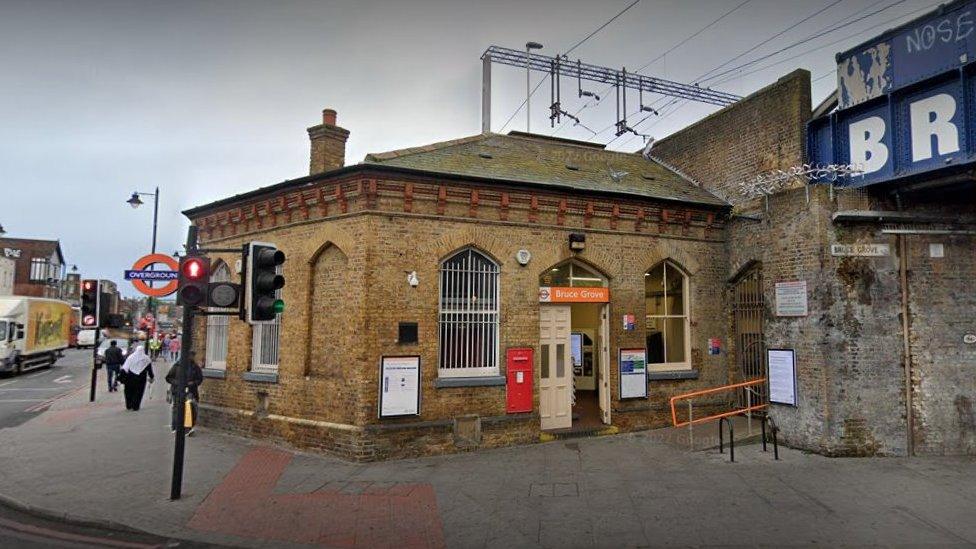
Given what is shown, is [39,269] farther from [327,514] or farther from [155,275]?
[327,514]

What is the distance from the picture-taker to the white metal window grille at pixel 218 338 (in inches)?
509

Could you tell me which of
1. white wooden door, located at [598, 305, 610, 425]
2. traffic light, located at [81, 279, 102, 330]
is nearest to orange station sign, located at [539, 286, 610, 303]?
white wooden door, located at [598, 305, 610, 425]

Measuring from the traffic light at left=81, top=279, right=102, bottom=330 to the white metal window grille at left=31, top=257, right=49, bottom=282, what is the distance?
6149 cm

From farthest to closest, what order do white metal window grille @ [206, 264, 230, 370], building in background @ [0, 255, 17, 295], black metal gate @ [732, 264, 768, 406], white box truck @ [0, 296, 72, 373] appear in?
building in background @ [0, 255, 17, 295] < white box truck @ [0, 296, 72, 373] < white metal window grille @ [206, 264, 230, 370] < black metal gate @ [732, 264, 768, 406]

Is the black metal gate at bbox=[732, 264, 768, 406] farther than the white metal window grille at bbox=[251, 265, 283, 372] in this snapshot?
Yes

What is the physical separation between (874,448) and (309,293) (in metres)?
10.9

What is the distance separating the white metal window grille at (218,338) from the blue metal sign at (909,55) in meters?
13.9

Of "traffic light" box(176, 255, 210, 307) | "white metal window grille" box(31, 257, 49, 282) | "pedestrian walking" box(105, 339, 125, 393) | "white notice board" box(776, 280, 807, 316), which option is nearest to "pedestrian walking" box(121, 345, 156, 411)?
"pedestrian walking" box(105, 339, 125, 393)

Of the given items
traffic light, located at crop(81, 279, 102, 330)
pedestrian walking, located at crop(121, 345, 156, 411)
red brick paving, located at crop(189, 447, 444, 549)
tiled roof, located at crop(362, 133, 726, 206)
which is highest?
tiled roof, located at crop(362, 133, 726, 206)

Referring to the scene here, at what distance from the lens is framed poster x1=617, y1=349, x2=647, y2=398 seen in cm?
1180

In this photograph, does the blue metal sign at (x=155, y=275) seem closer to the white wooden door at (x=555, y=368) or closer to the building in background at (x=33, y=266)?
the white wooden door at (x=555, y=368)

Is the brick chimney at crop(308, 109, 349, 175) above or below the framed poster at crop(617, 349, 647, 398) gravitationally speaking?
above

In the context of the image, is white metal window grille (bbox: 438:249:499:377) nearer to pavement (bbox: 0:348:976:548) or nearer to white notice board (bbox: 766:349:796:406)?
pavement (bbox: 0:348:976:548)

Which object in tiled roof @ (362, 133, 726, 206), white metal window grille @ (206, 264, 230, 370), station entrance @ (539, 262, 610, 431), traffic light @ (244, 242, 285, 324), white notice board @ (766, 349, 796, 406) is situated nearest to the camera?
traffic light @ (244, 242, 285, 324)
